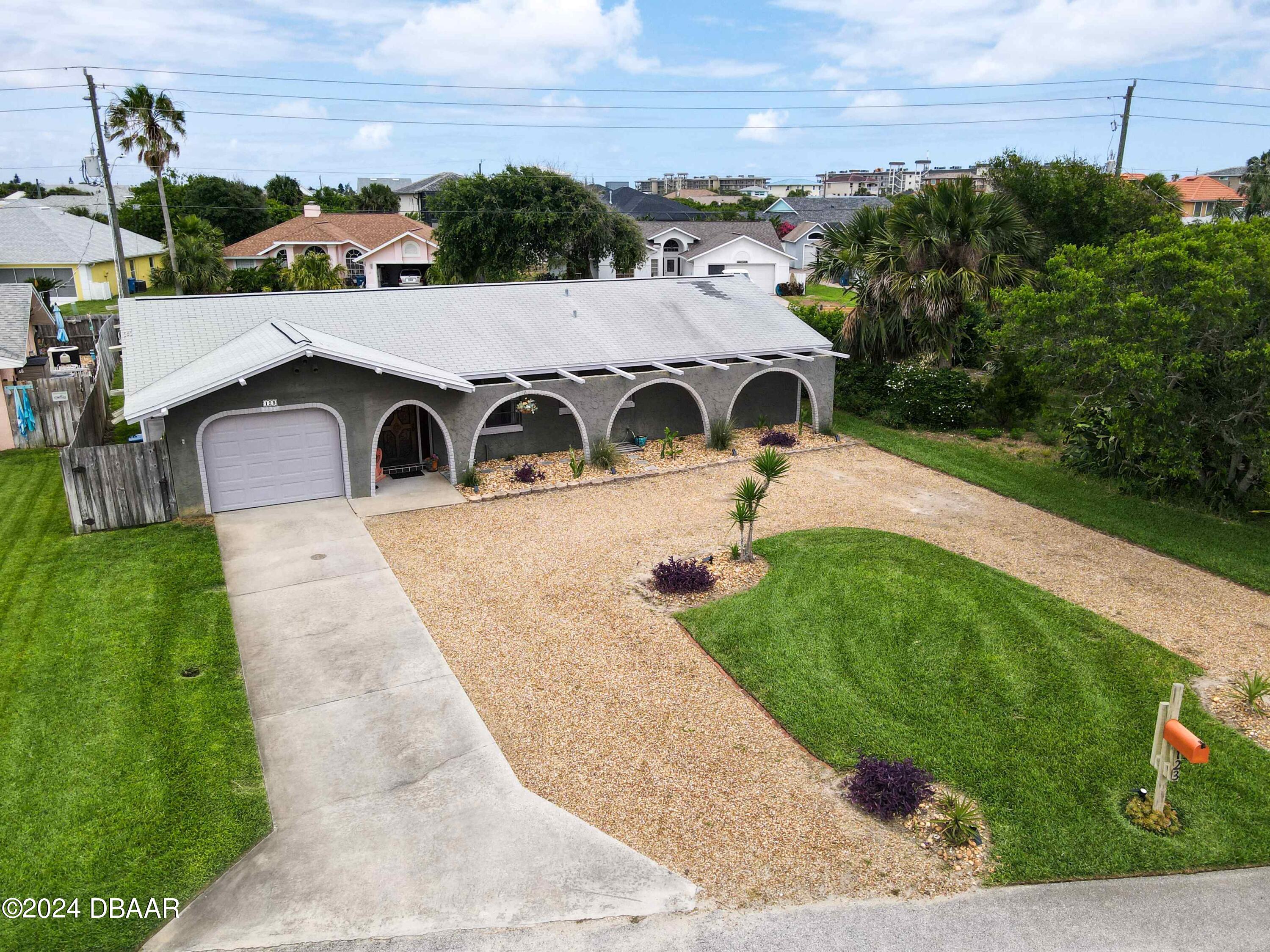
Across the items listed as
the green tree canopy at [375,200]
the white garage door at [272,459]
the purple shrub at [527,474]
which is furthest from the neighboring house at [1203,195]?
the white garage door at [272,459]

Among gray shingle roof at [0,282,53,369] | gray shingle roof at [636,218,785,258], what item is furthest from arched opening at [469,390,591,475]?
gray shingle roof at [636,218,785,258]

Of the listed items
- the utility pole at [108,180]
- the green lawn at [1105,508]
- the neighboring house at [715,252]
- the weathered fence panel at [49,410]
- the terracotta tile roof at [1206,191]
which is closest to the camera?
the green lawn at [1105,508]

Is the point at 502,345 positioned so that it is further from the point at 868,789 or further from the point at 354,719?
the point at 868,789

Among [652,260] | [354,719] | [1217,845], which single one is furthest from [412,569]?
[652,260]

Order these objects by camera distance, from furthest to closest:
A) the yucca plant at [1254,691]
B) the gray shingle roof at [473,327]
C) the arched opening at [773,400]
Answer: the arched opening at [773,400] < the gray shingle roof at [473,327] < the yucca plant at [1254,691]

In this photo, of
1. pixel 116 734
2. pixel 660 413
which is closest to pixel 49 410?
pixel 660 413

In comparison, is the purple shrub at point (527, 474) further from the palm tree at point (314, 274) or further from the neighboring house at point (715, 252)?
the neighboring house at point (715, 252)

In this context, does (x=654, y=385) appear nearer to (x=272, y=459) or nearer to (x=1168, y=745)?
(x=272, y=459)
